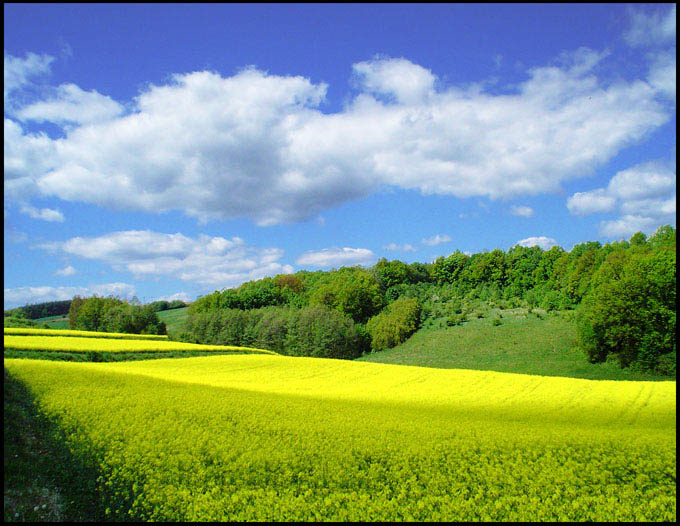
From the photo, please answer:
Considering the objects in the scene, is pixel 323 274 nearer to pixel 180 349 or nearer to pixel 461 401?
pixel 180 349

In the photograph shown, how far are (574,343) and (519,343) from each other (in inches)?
333

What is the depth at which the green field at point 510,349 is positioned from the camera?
51634mm

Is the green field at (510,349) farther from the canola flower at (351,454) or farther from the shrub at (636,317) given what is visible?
the canola flower at (351,454)

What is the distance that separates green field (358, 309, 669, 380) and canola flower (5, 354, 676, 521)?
3254cm

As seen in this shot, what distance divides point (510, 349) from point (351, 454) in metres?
57.7

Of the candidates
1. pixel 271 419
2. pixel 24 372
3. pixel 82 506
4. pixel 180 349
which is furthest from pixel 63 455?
pixel 180 349

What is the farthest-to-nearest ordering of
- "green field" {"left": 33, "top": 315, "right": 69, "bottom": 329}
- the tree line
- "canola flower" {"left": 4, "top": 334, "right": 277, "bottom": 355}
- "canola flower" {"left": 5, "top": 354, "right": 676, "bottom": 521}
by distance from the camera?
"green field" {"left": 33, "top": 315, "right": 69, "bottom": 329}
the tree line
"canola flower" {"left": 4, "top": 334, "right": 277, "bottom": 355}
"canola flower" {"left": 5, "top": 354, "right": 676, "bottom": 521}

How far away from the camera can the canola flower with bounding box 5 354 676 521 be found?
995 cm

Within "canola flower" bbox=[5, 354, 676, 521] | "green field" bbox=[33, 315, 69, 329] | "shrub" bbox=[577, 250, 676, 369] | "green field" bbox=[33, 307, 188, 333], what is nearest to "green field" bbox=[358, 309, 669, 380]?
"shrub" bbox=[577, 250, 676, 369]

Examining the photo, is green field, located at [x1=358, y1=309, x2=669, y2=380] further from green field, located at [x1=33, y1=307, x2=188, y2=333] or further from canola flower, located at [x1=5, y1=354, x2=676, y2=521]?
green field, located at [x1=33, y1=307, x2=188, y2=333]

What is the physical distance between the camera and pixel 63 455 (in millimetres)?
12453

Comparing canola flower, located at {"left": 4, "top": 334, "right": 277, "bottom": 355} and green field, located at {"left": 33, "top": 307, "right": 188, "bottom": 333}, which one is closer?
canola flower, located at {"left": 4, "top": 334, "right": 277, "bottom": 355}

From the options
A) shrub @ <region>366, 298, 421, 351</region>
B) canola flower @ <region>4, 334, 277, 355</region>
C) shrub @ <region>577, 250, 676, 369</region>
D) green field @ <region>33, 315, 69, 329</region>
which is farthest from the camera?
green field @ <region>33, 315, 69, 329</region>

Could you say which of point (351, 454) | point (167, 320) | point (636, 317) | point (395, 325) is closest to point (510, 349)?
point (636, 317)
